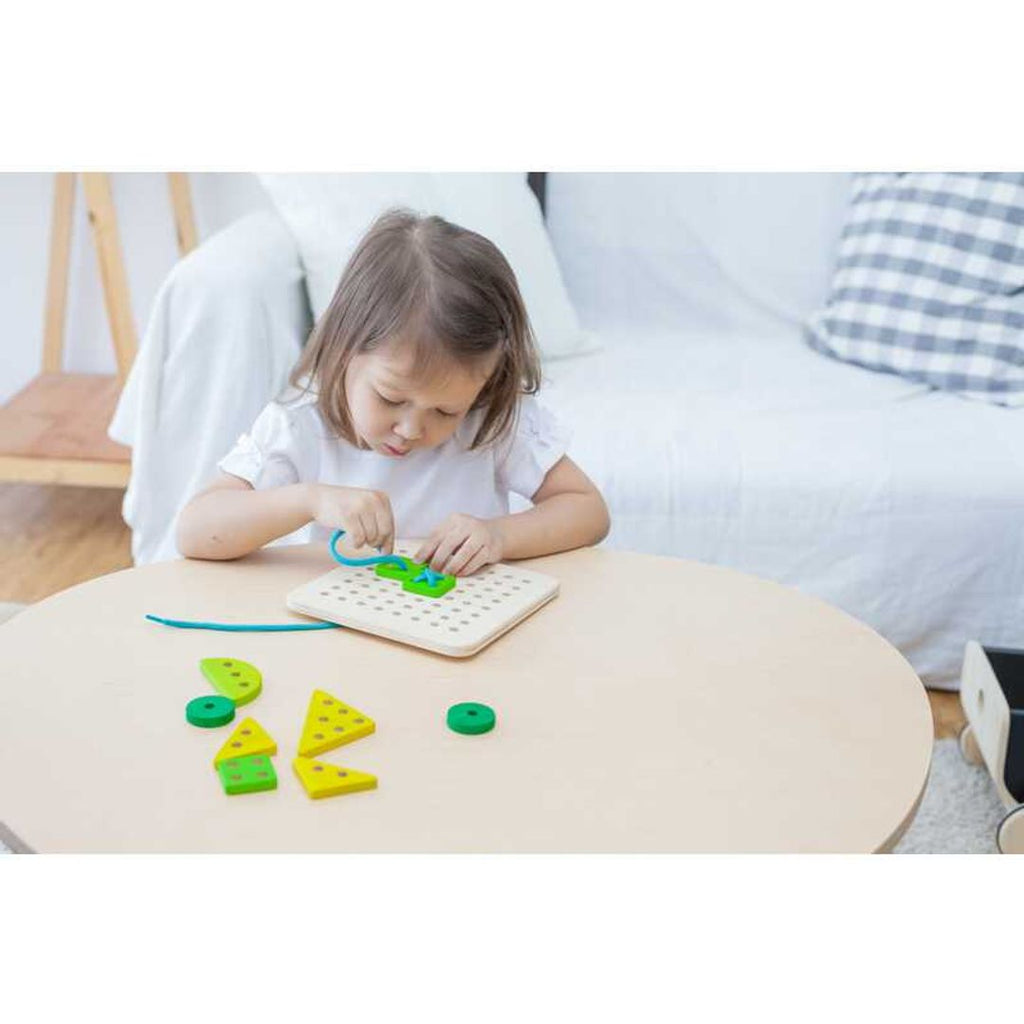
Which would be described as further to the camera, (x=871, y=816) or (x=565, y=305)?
(x=565, y=305)

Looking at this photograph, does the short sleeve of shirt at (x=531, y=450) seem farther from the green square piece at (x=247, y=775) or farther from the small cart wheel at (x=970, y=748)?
the small cart wheel at (x=970, y=748)

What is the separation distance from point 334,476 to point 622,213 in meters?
0.93

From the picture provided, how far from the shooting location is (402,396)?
2.88ft

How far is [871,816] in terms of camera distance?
61 centimetres

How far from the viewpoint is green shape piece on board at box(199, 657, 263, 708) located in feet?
2.27

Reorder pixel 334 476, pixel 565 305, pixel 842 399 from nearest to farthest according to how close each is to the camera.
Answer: pixel 334 476, pixel 842 399, pixel 565 305

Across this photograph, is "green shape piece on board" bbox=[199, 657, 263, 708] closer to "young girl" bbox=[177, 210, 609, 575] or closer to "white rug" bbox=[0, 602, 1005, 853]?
"young girl" bbox=[177, 210, 609, 575]

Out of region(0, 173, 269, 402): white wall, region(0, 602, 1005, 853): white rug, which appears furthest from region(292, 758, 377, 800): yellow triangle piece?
region(0, 173, 269, 402): white wall

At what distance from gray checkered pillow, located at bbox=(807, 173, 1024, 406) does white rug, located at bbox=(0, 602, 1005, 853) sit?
48 cm

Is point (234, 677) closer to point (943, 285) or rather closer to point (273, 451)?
point (273, 451)

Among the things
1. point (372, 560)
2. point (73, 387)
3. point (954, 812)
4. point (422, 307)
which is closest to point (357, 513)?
point (372, 560)

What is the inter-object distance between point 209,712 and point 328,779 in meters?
0.09

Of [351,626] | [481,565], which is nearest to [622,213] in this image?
[481,565]

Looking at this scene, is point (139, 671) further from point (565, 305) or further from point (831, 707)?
point (565, 305)
